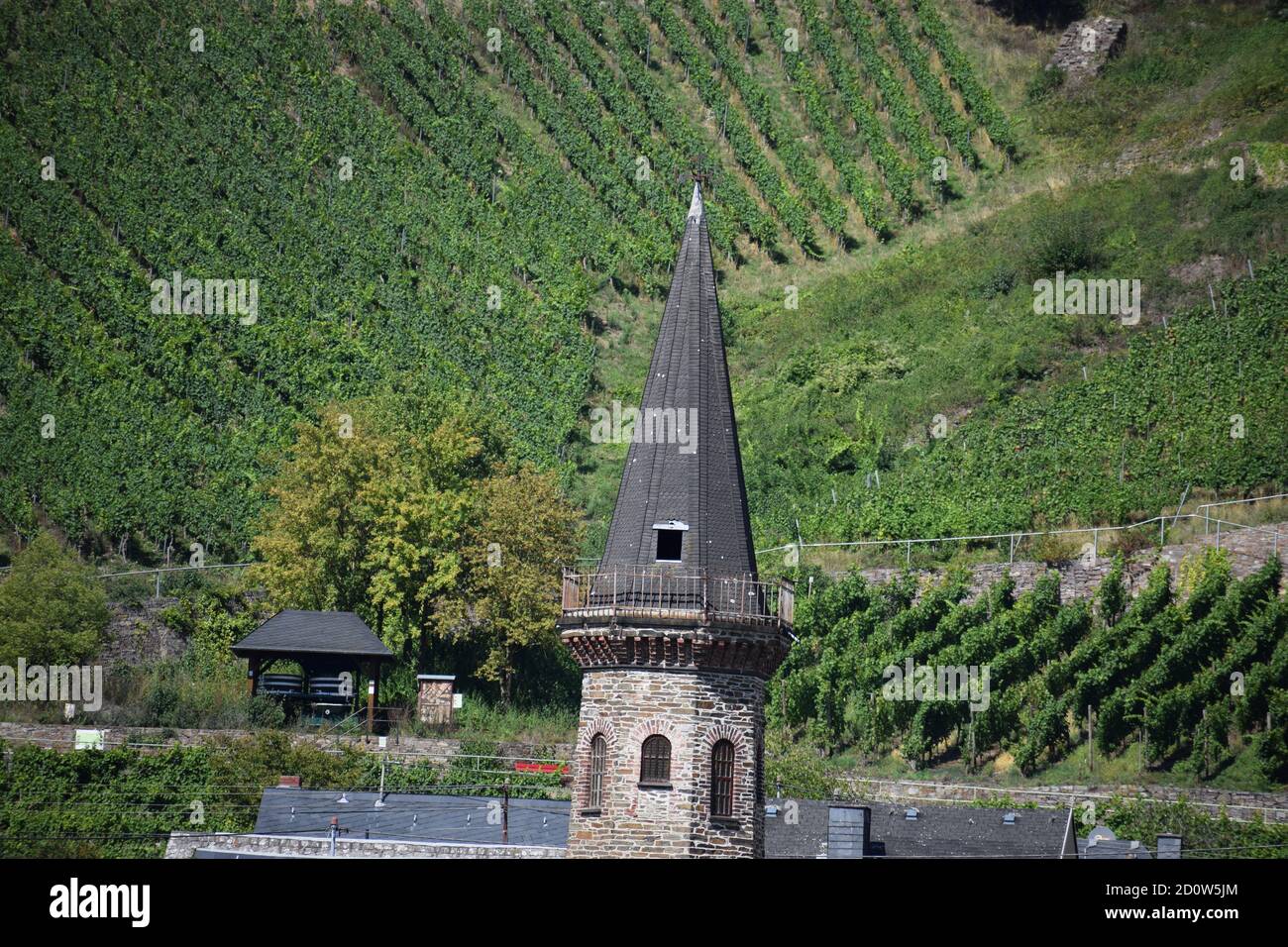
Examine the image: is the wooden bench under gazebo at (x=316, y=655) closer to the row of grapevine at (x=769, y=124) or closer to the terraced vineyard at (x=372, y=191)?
the terraced vineyard at (x=372, y=191)

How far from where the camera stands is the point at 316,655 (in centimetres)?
4550

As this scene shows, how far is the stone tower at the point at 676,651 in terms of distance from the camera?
26.3 meters

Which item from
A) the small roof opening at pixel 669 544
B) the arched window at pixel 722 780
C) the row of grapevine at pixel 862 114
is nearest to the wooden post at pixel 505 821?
the arched window at pixel 722 780

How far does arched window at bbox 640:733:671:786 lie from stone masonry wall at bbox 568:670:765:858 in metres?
0.08

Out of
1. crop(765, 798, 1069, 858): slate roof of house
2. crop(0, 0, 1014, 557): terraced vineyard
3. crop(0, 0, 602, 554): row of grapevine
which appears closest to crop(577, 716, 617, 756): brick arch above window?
crop(765, 798, 1069, 858): slate roof of house

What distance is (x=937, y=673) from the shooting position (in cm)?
4397

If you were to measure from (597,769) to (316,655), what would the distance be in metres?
19.9

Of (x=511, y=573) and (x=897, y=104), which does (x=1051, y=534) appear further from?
(x=897, y=104)

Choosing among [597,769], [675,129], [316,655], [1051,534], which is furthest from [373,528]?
[675,129]

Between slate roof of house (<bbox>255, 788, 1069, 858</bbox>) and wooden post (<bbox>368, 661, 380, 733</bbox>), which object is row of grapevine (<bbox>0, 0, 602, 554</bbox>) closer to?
wooden post (<bbox>368, 661, 380, 733</bbox>)
